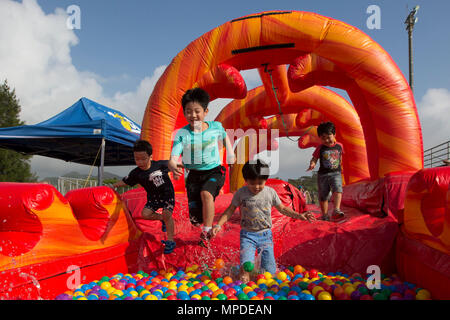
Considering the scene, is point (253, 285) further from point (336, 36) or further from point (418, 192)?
point (336, 36)

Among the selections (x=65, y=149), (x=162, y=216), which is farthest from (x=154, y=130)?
(x=65, y=149)

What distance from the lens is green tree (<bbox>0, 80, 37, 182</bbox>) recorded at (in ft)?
68.8

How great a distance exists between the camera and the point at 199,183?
2684 millimetres

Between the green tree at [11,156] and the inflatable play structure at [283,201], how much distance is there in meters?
21.2

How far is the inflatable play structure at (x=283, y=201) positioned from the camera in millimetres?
2127

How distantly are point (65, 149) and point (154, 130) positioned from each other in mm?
5885

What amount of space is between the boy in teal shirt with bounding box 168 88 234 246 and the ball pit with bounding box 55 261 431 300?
Answer: 399 mm

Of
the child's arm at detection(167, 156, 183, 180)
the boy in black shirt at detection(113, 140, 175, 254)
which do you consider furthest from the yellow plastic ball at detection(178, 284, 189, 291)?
the child's arm at detection(167, 156, 183, 180)

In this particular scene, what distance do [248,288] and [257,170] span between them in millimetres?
891

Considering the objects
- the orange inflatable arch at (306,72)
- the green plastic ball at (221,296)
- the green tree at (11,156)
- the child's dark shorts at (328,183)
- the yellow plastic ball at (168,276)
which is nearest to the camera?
the green plastic ball at (221,296)

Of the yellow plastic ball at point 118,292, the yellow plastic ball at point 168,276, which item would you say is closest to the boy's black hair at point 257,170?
the yellow plastic ball at point 168,276

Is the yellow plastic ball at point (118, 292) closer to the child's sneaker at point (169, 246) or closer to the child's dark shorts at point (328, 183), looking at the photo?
the child's sneaker at point (169, 246)

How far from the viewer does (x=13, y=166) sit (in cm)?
2125

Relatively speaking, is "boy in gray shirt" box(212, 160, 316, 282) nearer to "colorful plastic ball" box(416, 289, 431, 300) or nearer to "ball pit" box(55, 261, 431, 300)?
"ball pit" box(55, 261, 431, 300)
